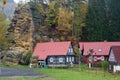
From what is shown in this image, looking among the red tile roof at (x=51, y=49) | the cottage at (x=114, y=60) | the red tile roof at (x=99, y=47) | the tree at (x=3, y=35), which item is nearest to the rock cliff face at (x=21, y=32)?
the tree at (x=3, y=35)

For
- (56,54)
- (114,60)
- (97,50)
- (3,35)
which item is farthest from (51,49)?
(114,60)

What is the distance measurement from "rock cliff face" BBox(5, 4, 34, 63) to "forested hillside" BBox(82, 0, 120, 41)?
12.6 metres

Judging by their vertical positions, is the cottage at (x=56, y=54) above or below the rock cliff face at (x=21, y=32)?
below

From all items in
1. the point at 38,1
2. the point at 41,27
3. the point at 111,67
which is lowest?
the point at 111,67

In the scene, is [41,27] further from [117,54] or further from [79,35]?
[117,54]

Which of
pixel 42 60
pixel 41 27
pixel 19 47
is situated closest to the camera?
pixel 42 60

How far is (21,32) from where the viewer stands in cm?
7188

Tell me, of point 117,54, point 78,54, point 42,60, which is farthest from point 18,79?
point 78,54

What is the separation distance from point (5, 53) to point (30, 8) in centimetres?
1352

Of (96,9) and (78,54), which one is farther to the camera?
(96,9)

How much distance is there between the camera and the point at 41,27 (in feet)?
244

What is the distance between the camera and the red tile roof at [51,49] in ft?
212

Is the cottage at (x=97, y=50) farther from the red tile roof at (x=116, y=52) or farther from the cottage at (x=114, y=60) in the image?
the red tile roof at (x=116, y=52)

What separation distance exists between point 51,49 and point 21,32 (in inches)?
379
